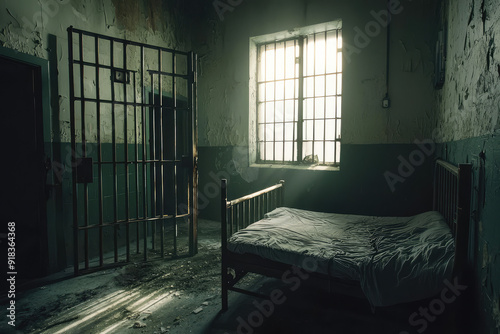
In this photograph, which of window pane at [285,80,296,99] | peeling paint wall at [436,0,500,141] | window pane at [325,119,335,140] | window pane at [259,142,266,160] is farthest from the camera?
window pane at [259,142,266,160]

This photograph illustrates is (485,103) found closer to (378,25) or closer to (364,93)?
(364,93)

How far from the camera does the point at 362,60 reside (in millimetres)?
4180

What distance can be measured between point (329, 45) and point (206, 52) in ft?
7.18

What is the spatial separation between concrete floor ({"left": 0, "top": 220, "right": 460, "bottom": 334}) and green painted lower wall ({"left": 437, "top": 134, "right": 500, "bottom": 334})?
39 cm

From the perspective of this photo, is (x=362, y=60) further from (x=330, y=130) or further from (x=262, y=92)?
(x=262, y=92)

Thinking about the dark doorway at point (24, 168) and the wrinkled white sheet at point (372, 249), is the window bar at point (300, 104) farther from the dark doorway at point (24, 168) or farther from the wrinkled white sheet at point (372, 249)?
the dark doorway at point (24, 168)

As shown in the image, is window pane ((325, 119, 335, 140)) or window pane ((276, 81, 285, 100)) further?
window pane ((276, 81, 285, 100))

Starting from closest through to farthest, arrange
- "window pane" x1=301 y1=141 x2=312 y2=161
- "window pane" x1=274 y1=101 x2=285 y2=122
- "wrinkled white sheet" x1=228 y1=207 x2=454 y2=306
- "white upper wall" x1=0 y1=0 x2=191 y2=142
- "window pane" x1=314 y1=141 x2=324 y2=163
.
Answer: "wrinkled white sheet" x1=228 y1=207 x2=454 y2=306
"white upper wall" x1=0 y1=0 x2=191 y2=142
"window pane" x1=314 y1=141 x2=324 y2=163
"window pane" x1=301 y1=141 x2=312 y2=161
"window pane" x1=274 y1=101 x2=285 y2=122

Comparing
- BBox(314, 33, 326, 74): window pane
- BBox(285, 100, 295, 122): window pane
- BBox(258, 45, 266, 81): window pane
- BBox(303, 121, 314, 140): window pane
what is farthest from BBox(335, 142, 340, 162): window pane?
BBox(258, 45, 266, 81): window pane

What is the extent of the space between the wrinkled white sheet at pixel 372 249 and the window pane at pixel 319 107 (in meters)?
2.10

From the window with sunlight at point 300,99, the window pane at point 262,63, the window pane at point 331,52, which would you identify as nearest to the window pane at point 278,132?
the window with sunlight at point 300,99

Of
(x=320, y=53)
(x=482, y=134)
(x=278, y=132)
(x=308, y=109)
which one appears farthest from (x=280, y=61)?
(x=482, y=134)

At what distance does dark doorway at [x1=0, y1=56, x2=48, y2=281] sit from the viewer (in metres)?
2.97

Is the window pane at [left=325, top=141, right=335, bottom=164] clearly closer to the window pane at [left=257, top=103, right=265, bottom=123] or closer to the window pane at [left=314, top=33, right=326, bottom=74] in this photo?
the window pane at [left=314, top=33, right=326, bottom=74]
